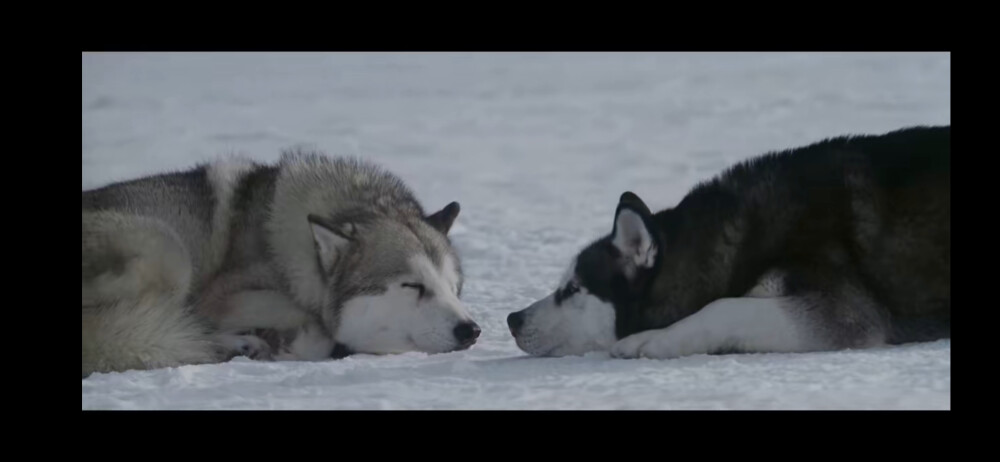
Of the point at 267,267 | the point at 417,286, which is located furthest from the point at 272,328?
the point at 417,286

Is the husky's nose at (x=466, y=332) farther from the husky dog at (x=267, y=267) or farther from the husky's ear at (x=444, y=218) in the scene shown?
the husky's ear at (x=444, y=218)

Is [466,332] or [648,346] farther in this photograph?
[466,332]

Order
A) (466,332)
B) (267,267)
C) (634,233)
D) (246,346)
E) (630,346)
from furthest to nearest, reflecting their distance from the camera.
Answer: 1. (267,267)
2. (246,346)
3. (466,332)
4. (634,233)
5. (630,346)

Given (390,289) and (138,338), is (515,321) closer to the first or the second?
(390,289)

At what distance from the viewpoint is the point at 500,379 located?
5098 millimetres

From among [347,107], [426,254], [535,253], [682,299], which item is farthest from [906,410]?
[347,107]

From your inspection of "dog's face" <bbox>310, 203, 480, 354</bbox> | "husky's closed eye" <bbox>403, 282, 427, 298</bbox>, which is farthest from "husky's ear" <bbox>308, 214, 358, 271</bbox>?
"husky's closed eye" <bbox>403, 282, 427, 298</bbox>

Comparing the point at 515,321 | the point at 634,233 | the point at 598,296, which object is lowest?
the point at 515,321

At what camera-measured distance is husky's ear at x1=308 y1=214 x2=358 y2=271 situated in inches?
239

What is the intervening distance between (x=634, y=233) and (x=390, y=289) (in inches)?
47.0

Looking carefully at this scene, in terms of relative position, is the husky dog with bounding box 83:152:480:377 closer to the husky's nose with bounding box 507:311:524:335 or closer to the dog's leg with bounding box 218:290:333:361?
the dog's leg with bounding box 218:290:333:361

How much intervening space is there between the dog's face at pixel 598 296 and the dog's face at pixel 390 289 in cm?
33

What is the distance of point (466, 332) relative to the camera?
573 cm

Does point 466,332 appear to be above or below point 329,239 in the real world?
below
